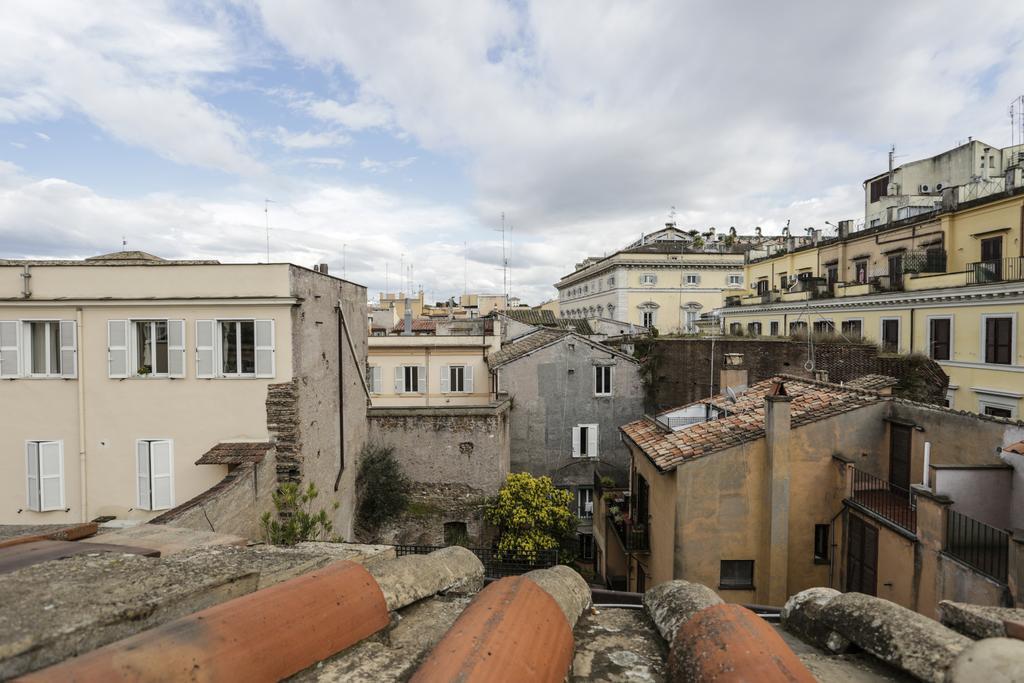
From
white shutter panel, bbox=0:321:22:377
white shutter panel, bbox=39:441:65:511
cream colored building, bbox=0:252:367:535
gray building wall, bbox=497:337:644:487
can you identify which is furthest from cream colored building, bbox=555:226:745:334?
white shutter panel, bbox=0:321:22:377

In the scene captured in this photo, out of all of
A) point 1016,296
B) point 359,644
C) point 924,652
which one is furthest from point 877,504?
point 1016,296

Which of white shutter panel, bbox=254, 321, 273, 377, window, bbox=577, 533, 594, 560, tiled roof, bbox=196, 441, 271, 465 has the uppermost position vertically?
white shutter panel, bbox=254, 321, 273, 377

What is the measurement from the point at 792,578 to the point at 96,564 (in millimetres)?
11690

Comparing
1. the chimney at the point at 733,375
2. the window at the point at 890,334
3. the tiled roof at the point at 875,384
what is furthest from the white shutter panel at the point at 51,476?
the window at the point at 890,334

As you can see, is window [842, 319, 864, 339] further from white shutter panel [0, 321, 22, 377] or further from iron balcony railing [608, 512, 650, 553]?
white shutter panel [0, 321, 22, 377]

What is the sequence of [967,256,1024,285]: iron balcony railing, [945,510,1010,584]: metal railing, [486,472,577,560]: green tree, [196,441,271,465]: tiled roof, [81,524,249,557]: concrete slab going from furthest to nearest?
1. [967,256,1024,285]: iron balcony railing
2. [486,472,577,560]: green tree
3. [196,441,271,465]: tiled roof
4. [945,510,1010,584]: metal railing
5. [81,524,249,557]: concrete slab

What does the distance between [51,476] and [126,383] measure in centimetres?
265

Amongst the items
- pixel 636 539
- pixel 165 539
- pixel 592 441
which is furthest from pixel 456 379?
pixel 165 539

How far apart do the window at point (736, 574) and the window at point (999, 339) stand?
16405 millimetres

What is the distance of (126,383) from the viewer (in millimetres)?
11680

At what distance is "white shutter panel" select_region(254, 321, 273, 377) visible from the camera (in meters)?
11.6

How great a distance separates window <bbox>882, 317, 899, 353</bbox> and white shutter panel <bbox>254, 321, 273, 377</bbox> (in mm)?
26217

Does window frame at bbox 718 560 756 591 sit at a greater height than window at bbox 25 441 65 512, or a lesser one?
lesser

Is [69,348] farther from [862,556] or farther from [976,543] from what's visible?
[976,543]
